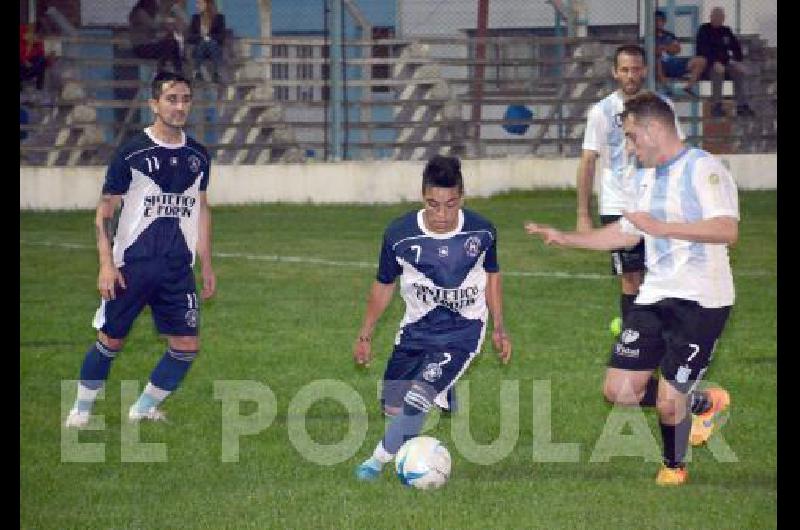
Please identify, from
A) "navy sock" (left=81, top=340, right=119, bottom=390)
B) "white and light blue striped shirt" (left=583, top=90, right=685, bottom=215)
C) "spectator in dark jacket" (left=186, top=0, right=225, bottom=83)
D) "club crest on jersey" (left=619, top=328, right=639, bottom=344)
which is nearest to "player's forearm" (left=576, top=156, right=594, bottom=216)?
"white and light blue striped shirt" (left=583, top=90, right=685, bottom=215)

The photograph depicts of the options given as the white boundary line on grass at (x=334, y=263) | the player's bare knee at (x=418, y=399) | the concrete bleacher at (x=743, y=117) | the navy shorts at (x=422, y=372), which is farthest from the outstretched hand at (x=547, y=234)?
the concrete bleacher at (x=743, y=117)

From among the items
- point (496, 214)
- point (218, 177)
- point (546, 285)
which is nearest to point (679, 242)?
point (546, 285)

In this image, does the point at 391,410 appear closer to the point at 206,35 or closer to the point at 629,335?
the point at 629,335

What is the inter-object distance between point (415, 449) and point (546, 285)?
8392 millimetres

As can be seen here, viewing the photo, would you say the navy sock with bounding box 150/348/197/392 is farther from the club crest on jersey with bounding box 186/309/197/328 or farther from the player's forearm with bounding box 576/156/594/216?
the player's forearm with bounding box 576/156/594/216

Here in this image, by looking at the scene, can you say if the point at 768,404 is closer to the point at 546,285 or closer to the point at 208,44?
the point at 546,285

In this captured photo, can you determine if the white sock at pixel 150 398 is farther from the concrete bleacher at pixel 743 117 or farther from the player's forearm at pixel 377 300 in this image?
the concrete bleacher at pixel 743 117

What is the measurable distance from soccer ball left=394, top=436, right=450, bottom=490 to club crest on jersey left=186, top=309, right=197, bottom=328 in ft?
7.60

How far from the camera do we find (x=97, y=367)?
10.2m

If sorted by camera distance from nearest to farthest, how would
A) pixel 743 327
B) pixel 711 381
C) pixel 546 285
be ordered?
1. pixel 711 381
2. pixel 743 327
3. pixel 546 285

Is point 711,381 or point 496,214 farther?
point 496,214

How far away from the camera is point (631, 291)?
1150 centimetres

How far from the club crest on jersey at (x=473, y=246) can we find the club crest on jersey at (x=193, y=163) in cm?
212

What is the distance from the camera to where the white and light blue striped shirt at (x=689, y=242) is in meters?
8.32
